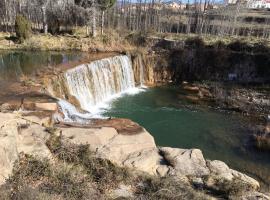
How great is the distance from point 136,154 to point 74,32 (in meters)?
21.3

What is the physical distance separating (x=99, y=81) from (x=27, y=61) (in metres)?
5.17

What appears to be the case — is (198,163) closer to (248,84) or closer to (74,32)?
(248,84)

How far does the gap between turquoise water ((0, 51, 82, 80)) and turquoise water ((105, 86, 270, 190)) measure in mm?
4660

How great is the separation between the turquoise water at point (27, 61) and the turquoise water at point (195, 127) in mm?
4660

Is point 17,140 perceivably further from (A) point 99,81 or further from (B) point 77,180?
(A) point 99,81

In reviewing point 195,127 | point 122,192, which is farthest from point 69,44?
point 122,192

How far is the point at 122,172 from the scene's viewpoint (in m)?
7.23

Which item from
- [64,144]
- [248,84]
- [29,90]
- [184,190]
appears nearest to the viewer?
[184,190]

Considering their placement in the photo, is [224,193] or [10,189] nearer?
[10,189]

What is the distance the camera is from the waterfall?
52.1ft

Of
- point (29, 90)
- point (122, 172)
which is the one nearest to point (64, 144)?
point (122, 172)

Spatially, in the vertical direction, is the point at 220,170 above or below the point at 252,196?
below

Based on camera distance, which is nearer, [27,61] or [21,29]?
[27,61]

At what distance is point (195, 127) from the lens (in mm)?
14227
